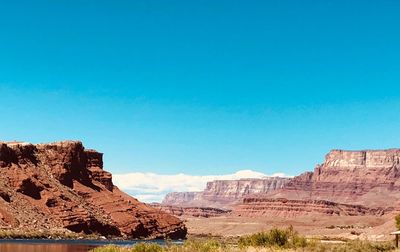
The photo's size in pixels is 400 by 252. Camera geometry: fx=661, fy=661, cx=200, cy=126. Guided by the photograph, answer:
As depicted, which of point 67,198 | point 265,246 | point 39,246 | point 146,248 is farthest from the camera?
point 67,198

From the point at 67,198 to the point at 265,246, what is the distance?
69.5 meters

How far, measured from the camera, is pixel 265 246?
43.6 m

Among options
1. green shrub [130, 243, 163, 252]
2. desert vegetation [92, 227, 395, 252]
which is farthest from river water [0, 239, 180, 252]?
green shrub [130, 243, 163, 252]

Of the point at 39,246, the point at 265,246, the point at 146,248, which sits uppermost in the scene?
the point at 265,246

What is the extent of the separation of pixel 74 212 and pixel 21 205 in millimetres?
9147

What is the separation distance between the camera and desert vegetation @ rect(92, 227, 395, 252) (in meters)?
39.3

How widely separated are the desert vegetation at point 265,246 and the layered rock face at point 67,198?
5062 centimetres

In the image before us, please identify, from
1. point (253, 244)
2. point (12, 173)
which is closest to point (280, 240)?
point (253, 244)

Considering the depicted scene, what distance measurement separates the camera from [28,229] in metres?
90.3

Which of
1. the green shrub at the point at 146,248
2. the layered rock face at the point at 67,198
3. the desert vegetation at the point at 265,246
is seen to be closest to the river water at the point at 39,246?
the desert vegetation at the point at 265,246

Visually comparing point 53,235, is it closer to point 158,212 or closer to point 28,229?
point 28,229

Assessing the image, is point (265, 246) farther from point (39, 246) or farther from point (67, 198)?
point (67, 198)

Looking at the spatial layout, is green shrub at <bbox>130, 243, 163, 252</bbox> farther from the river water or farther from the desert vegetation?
the river water

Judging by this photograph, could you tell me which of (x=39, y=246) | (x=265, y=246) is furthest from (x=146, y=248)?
(x=39, y=246)
